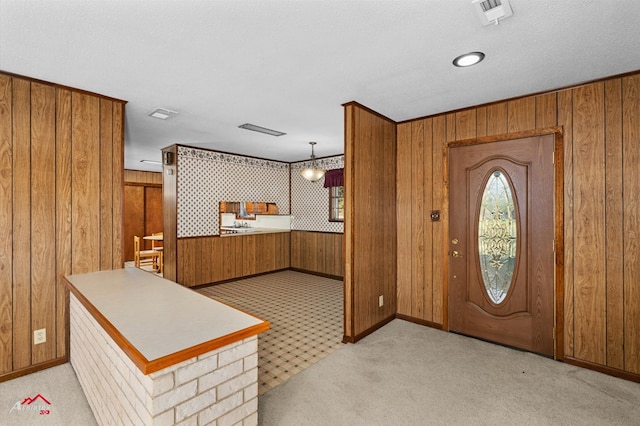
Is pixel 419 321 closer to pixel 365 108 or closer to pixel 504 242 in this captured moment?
pixel 504 242

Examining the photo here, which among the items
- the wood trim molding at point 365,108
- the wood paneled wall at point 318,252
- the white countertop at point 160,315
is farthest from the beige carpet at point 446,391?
the wood paneled wall at point 318,252

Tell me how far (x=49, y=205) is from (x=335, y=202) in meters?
4.60

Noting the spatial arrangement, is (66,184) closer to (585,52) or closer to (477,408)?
(477,408)

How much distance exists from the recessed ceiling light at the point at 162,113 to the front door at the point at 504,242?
3.26m

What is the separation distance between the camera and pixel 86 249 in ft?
9.58

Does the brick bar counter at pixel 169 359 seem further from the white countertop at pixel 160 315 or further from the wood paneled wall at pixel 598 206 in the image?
the wood paneled wall at pixel 598 206

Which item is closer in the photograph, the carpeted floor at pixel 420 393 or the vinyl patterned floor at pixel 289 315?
the carpeted floor at pixel 420 393

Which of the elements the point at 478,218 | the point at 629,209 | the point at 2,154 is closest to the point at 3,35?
the point at 2,154

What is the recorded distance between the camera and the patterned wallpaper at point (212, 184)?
550 centimetres

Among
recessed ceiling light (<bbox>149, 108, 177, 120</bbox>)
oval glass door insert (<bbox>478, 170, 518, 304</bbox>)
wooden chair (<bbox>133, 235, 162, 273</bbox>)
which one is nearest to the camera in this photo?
oval glass door insert (<bbox>478, 170, 518, 304</bbox>)

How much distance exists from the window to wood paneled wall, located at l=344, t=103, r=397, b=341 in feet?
8.13

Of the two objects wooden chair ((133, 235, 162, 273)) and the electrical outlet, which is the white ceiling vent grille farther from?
wooden chair ((133, 235, 162, 273))

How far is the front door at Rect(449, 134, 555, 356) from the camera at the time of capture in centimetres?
297

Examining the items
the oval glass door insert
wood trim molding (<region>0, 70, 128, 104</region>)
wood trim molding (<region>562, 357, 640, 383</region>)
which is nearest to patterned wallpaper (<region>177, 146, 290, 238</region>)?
wood trim molding (<region>0, 70, 128, 104</region>)
